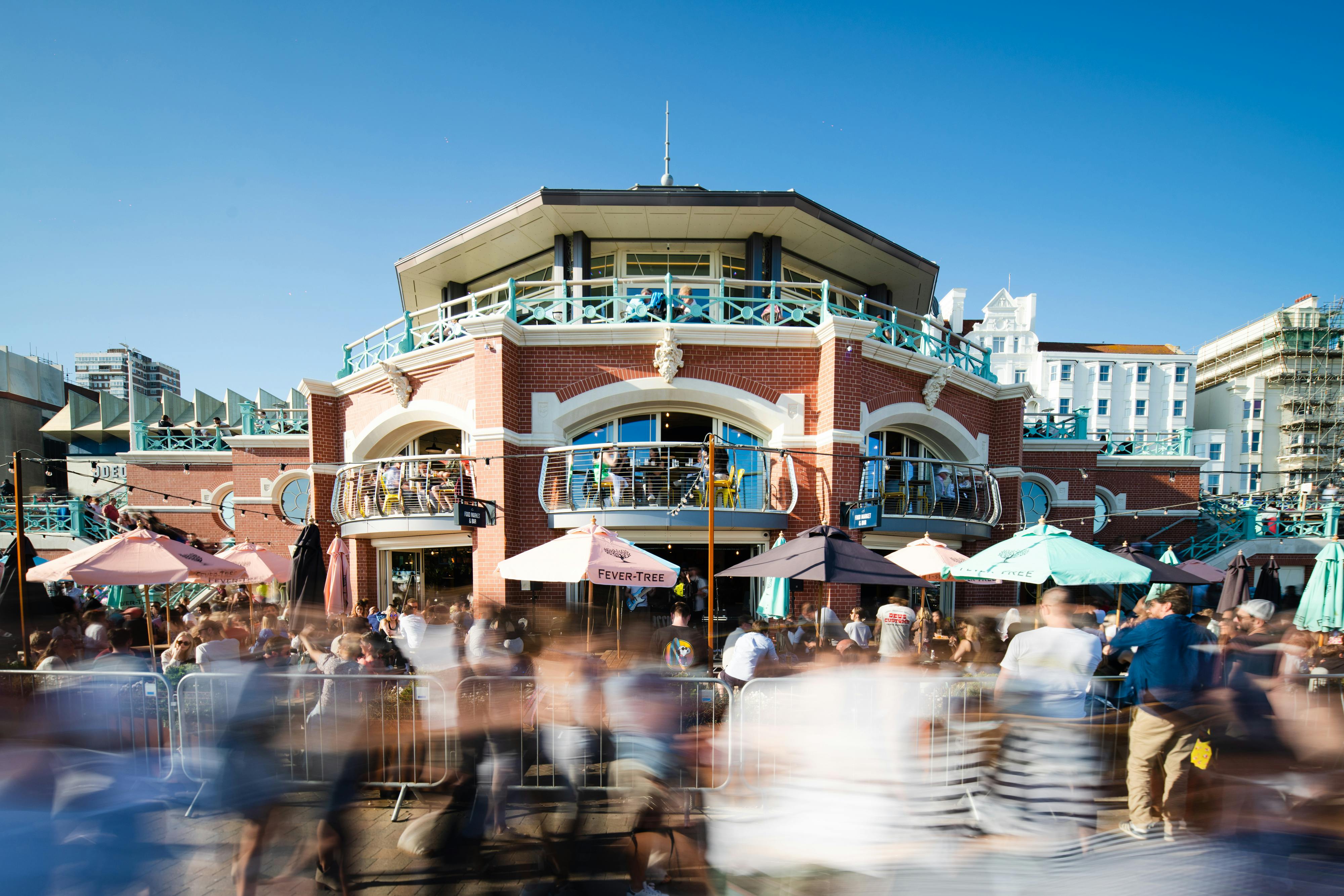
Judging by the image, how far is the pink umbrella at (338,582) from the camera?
10625 mm

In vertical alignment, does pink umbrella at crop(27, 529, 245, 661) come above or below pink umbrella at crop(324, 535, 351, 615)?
above

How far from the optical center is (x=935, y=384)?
12.2 m

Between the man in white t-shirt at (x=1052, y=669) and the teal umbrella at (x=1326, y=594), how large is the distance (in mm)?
8150

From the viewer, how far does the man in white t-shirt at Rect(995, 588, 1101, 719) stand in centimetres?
399

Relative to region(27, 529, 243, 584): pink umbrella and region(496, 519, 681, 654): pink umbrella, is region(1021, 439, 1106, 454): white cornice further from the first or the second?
region(27, 529, 243, 584): pink umbrella

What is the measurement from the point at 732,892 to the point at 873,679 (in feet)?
5.70

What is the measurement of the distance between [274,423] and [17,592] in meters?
13.8

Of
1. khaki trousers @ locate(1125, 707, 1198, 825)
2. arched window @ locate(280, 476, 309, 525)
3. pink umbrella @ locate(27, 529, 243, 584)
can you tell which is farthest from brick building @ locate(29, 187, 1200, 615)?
arched window @ locate(280, 476, 309, 525)

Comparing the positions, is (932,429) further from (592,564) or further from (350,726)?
(350,726)

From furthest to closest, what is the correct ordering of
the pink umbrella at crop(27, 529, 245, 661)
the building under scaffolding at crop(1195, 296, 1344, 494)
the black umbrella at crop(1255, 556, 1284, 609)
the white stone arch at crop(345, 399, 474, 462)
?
the building under scaffolding at crop(1195, 296, 1344, 494)
the black umbrella at crop(1255, 556, 1284, 609)
the white stone arch at crop(345, 399, 474, 462)
the pink umbrella at crop(27, 529, 245, 661)

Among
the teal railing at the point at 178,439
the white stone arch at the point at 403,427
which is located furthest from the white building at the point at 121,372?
the white stone arch at the point at 403,427

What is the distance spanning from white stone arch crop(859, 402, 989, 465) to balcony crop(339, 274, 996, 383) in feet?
3.83

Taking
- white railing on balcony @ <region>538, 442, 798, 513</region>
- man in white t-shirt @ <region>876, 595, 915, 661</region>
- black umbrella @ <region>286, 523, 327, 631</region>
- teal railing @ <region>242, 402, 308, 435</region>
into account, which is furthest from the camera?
teal railing @ <region>242, 402, 308, 435</region>

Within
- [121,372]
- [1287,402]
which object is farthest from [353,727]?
[121,372]
